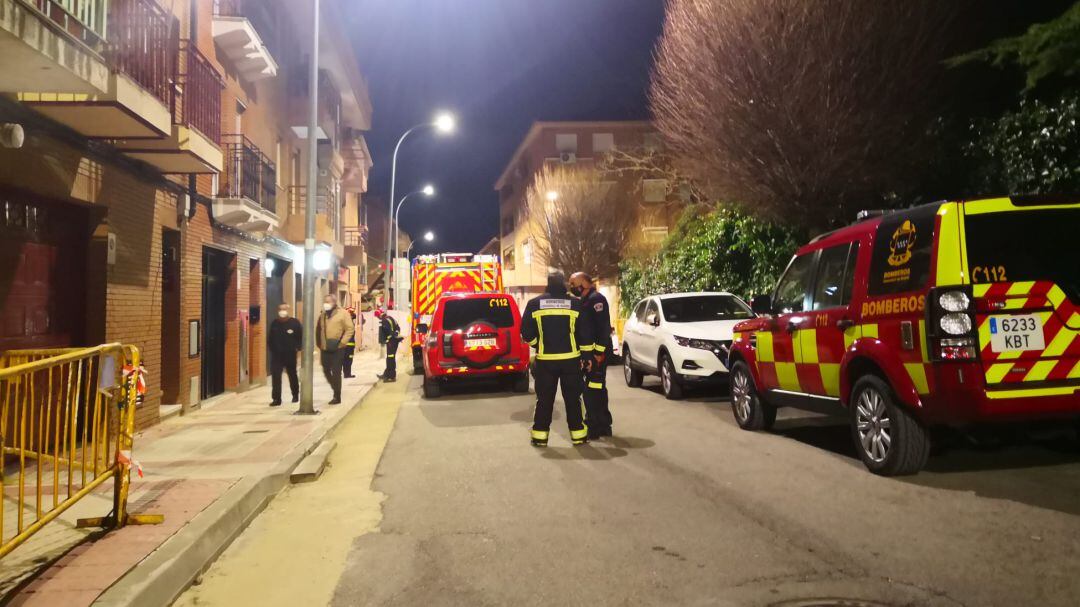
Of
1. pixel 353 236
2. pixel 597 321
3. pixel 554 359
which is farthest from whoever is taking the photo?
pixel 353 236

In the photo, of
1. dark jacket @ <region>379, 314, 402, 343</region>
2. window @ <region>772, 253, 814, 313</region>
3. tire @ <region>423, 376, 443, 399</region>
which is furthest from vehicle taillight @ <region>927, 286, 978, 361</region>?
dark jacket @ <region>379, 314, 402, 343</region>

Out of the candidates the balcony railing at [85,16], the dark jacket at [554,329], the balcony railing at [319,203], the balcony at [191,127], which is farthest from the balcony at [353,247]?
the dark jacket at [554,329]

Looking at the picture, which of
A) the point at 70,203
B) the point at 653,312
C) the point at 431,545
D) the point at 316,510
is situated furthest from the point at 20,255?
the point at 653,312

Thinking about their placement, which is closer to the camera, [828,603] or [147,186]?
[828,603]

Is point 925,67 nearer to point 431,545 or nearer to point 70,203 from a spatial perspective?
point 431,545

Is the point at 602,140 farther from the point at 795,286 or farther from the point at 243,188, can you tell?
the point at 795,286

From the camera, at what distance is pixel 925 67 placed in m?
12.2

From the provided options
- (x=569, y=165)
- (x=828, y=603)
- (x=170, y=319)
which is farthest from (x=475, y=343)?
(x=569, y=165)

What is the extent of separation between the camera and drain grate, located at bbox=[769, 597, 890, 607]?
359 centimetres

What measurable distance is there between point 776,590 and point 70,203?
803 centimetres

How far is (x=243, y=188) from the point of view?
561 inches

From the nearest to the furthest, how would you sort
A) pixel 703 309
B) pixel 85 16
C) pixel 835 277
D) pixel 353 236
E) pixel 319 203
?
pixel 835 277 < pixel 85 16 < pixel 703 309 < pixel 319 203 < pixel 353 236

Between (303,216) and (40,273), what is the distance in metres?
11.5

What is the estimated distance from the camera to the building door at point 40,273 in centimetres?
740
